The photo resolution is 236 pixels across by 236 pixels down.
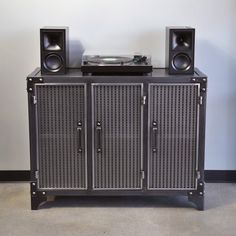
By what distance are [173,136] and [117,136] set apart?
36 centimetres

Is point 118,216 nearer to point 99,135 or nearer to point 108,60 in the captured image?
point 99,135

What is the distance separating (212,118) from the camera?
369 cm

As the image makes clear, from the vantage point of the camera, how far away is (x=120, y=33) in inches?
140

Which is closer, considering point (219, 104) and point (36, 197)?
point (36, 197)

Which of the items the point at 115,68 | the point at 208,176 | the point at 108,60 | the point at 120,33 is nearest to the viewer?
the point at 115,68

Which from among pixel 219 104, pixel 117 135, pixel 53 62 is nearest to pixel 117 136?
pixel 117 135

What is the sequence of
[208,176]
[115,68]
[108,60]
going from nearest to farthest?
[115,68], [108,60], [208,176]

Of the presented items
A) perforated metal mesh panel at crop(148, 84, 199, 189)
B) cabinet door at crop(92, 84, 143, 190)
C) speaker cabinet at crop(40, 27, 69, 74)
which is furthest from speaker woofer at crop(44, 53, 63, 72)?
perforated metal mesh panel at crop(148, 84, 199, 189)

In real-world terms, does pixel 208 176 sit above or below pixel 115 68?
below

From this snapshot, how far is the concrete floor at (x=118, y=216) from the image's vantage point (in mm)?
2939

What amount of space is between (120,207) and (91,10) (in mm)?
1380

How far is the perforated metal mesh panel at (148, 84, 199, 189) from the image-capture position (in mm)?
3129

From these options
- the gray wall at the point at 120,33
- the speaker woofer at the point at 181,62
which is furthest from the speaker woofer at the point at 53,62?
the speaker woofer at the point at 181,62

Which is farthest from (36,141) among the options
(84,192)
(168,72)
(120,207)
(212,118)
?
(212,118)
